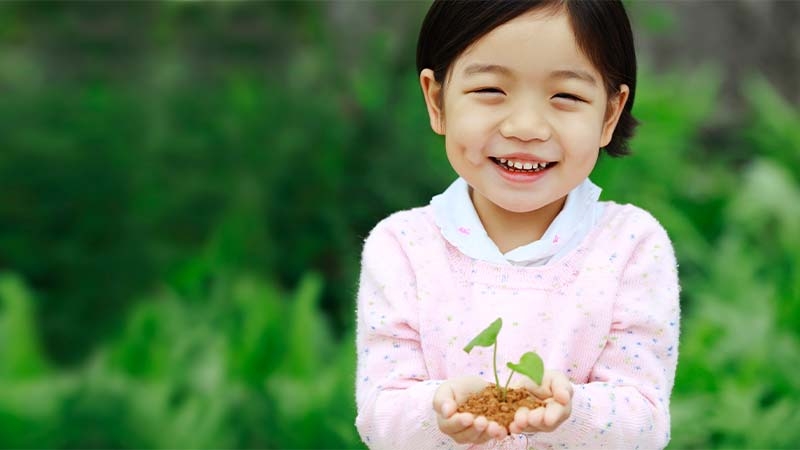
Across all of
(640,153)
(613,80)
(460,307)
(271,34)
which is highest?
(271,34)

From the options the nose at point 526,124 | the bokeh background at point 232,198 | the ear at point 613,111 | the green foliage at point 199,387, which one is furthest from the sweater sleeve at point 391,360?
the bokeh background at point 232,198

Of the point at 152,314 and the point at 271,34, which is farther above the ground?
the point at 271,34

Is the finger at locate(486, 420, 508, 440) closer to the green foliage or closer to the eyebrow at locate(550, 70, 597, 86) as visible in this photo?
the eyebrow at locate(550, 70, 597, 86)

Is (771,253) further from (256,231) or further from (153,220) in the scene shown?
(153,220)

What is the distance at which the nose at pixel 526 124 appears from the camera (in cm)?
180

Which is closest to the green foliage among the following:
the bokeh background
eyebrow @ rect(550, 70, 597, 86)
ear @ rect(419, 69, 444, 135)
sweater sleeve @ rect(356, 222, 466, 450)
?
the bokeh background

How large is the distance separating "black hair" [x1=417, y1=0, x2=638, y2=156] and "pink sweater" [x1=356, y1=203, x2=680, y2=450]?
0.30 meters

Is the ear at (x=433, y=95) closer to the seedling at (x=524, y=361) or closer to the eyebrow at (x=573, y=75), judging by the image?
the eyebrow at (x=573, y=75)

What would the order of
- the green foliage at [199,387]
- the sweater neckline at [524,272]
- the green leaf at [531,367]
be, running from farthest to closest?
the green foliage at [199,387] → the sweater neckline at [524,272] → the green leaf at [531,367]

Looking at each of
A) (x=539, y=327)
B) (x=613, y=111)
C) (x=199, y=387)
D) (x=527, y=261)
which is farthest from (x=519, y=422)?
(x=199, y=387)

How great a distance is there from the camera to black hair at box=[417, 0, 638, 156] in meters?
1.79

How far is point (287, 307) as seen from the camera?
4961mm

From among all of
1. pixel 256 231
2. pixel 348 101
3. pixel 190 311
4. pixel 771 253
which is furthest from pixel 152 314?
pixel 771 253

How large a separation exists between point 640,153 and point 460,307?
3.97 meters
